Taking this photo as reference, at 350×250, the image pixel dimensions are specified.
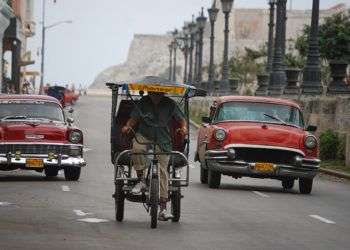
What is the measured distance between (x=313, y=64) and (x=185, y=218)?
19806mm

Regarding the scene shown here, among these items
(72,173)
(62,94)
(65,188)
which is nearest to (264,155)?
(65,188)

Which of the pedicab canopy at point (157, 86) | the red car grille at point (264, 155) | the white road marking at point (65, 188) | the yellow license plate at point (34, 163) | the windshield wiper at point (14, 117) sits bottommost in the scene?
the white road marking at point (65, 188)

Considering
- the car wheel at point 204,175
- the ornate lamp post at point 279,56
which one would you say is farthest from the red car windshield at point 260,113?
the ornate lamp post at point 279,56

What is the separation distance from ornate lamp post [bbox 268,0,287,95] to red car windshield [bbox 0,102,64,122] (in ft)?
52.7

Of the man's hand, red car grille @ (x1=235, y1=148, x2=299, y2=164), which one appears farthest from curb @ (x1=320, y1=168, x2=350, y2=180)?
the man's hand

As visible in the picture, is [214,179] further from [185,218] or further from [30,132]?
[185,218]

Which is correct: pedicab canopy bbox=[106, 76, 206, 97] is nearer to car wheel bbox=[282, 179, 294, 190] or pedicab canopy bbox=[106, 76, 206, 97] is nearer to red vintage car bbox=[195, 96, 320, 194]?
red vintage car bbox=[195, 96, 320, 194]

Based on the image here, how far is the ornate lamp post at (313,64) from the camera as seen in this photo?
3553cm

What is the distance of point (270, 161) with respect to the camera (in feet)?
78.1

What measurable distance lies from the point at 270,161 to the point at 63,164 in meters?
4.12

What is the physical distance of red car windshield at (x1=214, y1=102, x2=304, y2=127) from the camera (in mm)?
24781

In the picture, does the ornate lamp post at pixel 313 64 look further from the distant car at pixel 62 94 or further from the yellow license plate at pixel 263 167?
the distant car at pixel 62 94

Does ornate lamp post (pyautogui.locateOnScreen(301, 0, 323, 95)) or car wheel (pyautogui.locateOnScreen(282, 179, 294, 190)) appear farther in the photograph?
ornate lamp post (pyautogui.locateOnScreen(301, 0, 323, 95))

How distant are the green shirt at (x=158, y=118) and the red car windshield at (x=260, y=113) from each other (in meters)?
8.34
